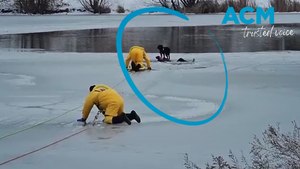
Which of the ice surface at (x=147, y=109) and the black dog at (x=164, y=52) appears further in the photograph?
the black dog at (x=164, y=52)

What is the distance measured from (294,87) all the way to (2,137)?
19.4 ft

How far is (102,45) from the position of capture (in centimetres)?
2294

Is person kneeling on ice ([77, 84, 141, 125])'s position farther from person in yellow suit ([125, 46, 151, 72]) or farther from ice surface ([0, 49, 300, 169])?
person in yellow suit ([125, 46, 151, 72])

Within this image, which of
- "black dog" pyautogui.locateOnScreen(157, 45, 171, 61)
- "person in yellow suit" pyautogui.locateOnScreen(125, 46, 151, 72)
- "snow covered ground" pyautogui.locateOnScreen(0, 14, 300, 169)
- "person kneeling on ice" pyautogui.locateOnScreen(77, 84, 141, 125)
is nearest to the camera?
"snow covered ground" pyautogui.locateOnScreen(0, 14, 300, 169)

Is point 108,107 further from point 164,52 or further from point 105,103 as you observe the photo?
point 164,52

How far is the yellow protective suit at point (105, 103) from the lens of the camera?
7590mm

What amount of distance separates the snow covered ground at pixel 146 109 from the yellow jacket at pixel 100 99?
0.93 feet

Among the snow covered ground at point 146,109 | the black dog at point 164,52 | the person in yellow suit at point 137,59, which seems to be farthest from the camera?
the black dog at point 164,52

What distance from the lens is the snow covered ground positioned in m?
6.06

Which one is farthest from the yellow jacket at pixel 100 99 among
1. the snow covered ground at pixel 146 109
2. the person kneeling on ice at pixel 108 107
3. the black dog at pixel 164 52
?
the black dog at pixel 164 52

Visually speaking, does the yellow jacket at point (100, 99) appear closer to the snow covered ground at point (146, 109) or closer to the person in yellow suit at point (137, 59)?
the snow covered ground at point (146, 109)

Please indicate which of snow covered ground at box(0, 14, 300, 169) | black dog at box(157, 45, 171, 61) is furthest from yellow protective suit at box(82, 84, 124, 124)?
black dog at box(157, 45, 171, 61)

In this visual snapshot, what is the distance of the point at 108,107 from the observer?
7.60 m

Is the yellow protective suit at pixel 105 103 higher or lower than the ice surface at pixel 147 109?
higher
